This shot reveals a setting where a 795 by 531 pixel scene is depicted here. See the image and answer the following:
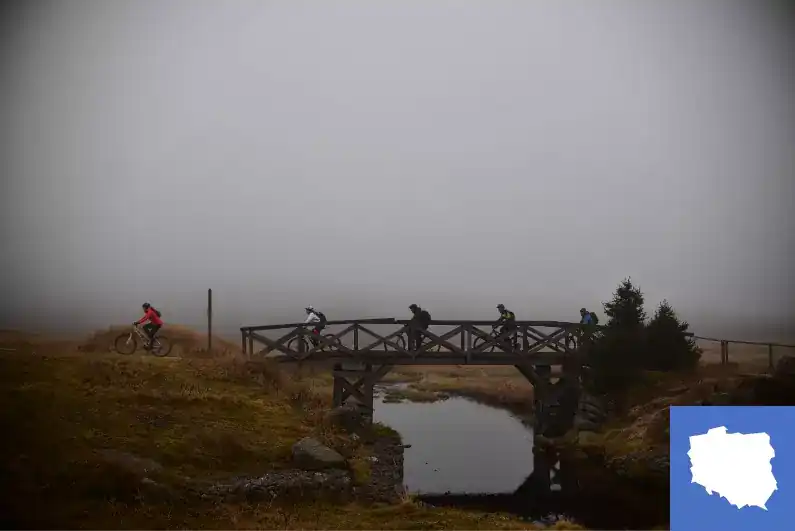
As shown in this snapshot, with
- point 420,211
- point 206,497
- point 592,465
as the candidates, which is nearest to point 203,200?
point 420,211

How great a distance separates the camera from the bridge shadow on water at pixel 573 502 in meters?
7.94

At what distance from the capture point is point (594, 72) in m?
9.05

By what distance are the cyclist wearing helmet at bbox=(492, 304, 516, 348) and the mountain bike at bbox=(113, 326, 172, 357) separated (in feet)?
17.4

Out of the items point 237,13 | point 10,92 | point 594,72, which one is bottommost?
point 10,92

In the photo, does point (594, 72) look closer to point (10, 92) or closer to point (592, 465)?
point (592, 465)

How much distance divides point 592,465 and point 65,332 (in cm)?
869

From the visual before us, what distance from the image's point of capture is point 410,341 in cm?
966

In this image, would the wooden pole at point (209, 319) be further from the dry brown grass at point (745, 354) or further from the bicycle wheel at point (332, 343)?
the dry brown grass at point (745, 354)

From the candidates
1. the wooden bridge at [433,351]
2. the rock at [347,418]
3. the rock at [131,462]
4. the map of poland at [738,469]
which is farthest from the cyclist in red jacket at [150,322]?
the map of poland at [738,469]

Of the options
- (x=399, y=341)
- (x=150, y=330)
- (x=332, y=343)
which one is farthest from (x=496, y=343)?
(x=150, y=330)

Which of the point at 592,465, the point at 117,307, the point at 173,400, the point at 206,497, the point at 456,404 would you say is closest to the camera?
the point at 206,497

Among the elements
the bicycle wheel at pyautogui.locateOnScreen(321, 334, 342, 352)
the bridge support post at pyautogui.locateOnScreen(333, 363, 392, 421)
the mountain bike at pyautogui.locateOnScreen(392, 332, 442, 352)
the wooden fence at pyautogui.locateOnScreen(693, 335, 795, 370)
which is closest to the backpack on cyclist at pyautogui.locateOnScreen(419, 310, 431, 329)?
the mountain bike at pyautogui.locateOnScreen(392, 332, 442, 352)

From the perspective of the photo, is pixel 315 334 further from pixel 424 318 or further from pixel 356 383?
pixel 424 318

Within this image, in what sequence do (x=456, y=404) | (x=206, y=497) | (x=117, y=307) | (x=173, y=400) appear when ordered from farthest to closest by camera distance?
1. (x=456, y=404)
2. (x=117, y=307)
3. (x=173, y=400)
4. (x=206, y=497)
